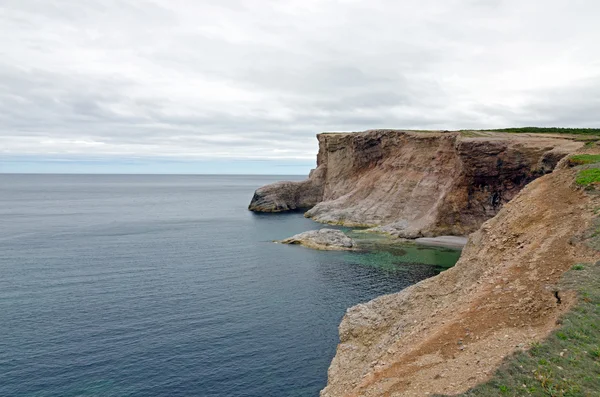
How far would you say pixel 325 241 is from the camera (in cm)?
7144

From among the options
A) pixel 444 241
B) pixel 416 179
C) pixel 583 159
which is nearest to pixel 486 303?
pixel 583 159

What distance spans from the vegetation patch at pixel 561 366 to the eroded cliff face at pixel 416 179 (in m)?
48.6

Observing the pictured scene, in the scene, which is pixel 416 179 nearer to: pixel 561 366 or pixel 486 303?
pixel 486 303

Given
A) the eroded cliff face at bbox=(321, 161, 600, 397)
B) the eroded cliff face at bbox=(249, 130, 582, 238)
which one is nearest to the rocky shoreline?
the eroded cliff face at bbox=(321, 161, 600, 397)

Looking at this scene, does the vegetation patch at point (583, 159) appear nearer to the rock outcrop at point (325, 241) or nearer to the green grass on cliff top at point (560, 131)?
the rock outcrop at point (325, 241)

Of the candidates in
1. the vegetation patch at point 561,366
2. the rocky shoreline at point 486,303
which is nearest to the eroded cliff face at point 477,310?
the rocky shoreline at point 486,303

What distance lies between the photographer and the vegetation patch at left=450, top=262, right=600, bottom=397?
14.5 m

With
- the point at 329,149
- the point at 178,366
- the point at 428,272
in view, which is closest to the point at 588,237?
the point at 178,366

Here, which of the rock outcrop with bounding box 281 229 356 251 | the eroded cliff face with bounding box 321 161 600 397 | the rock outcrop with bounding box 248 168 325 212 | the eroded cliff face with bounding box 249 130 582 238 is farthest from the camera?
the rock outcrop with bounding box 248 168 325 212

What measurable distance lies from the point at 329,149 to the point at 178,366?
3719 inches

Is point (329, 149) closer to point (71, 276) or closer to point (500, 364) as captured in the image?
point (71, 276)

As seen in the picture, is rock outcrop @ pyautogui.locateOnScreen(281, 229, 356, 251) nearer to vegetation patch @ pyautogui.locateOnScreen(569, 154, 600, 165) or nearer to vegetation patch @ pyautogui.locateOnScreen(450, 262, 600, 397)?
vegetation patch @ pyautogui.locateOnScreen(569, 154, 600, 165)

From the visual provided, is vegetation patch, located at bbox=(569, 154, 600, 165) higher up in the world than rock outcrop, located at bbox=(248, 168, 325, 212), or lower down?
higher up

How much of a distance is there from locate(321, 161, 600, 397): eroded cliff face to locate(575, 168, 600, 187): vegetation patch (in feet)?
2.35
